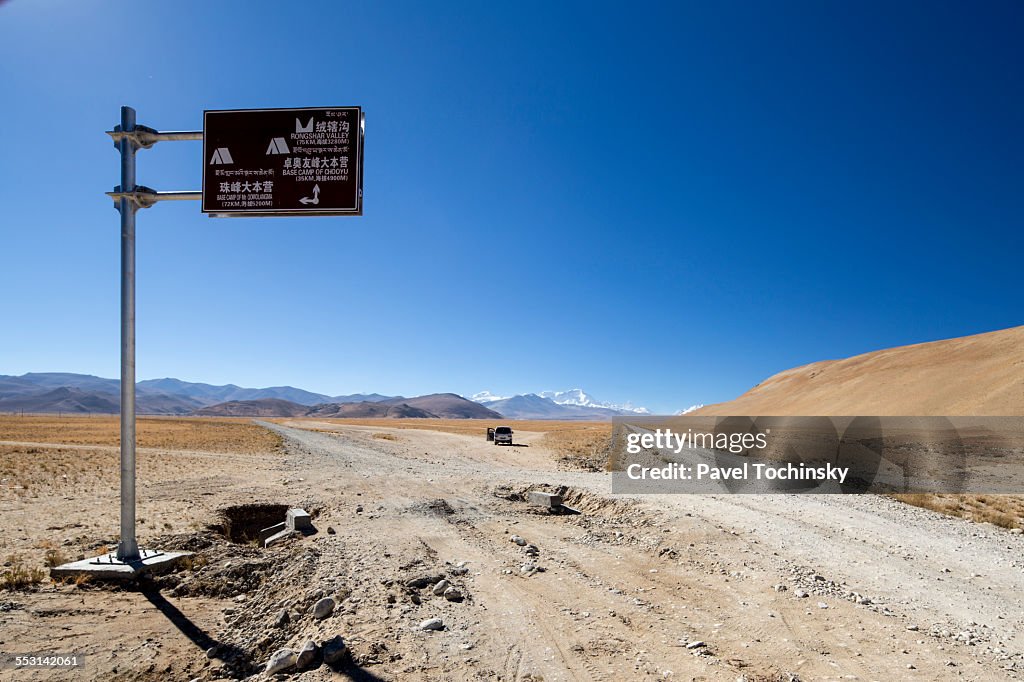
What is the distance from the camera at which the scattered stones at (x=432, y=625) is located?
6.56m

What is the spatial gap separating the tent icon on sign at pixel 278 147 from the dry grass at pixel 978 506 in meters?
17.9

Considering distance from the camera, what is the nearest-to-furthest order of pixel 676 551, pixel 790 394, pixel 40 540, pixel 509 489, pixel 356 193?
pixel 356 193, pixel 676 551, pixel 40 540, pixel 509 489, pixel 790 394

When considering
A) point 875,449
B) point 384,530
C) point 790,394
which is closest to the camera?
point 384,530

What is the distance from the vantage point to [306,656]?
18.8 ft

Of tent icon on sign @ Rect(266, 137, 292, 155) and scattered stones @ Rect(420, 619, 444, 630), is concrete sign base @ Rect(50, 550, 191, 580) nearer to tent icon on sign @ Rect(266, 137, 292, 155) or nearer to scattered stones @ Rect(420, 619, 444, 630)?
scattered stones @ Rect(420, 619, 444, 630)

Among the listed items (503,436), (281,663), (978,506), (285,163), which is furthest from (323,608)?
(503,436)

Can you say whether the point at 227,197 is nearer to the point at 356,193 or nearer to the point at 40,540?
the point at 356,193

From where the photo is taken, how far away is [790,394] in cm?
10706

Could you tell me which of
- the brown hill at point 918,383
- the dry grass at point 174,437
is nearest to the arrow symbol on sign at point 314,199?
the dry grass at point 174,437

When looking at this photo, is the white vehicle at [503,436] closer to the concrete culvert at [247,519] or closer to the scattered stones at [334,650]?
the concrete culvert at [247,519]

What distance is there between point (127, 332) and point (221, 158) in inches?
125

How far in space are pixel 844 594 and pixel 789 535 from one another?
321 cm

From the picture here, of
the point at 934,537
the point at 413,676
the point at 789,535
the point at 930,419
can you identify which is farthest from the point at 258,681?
the point at 930,419

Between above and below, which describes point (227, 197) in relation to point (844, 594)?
above
